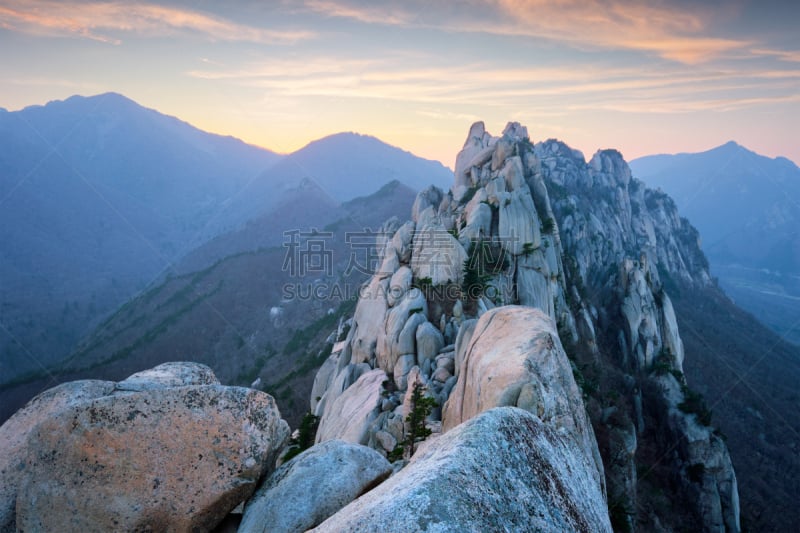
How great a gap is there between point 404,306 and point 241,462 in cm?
2291

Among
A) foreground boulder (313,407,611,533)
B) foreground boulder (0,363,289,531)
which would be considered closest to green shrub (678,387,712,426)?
foreground boulder (313,407,611,533)

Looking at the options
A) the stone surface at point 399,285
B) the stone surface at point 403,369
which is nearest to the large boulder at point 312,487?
the stone surface at point 403,369

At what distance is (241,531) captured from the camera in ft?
25.1

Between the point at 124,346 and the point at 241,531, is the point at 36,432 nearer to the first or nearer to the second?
the point at 241,531

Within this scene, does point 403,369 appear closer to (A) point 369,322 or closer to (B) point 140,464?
(A) point 369,322

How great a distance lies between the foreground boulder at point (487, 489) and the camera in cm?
446

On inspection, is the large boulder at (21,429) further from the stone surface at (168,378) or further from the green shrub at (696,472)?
the green shrub at (696,472)

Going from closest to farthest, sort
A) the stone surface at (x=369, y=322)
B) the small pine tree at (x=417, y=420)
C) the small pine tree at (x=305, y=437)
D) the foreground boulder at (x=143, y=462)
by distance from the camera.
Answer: the foreground boulder at (x=143, y=462), the small pine tree at (x=417, y=420), the small pine tree at (x=305, y=437), the stone surface at (x=369, y=322)

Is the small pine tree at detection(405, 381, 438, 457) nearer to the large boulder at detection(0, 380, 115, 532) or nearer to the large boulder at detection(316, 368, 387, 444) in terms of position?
the large boulder at detection(316, 368, 387, 444)

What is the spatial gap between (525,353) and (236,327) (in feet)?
349

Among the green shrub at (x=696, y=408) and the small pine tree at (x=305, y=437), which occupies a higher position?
the small pine tree at (x=305, y=437)

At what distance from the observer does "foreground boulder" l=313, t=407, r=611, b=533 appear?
446 cm

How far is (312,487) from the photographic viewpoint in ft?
26.6

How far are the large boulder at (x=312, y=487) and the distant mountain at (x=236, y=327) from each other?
3982cm
